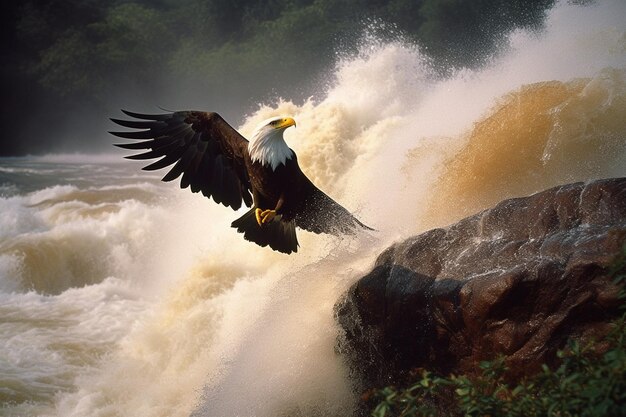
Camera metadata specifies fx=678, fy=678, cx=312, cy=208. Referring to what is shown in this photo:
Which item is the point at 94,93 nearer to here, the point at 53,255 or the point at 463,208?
the point at 53,255

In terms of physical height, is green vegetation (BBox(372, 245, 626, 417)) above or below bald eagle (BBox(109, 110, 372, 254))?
below

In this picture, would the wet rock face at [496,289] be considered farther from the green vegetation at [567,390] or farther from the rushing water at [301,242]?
the green vegetation at [567,390]

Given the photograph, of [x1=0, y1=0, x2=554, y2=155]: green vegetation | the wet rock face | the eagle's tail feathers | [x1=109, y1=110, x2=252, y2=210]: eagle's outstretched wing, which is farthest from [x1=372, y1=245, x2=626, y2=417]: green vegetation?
[x1=0, y1=0, x2=554, y2=155]: green vegetation

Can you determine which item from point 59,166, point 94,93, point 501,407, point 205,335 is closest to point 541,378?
point 501,407

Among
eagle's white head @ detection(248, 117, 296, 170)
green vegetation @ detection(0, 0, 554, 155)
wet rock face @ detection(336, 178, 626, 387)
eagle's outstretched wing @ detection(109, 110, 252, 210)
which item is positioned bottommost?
wet rock face @ detection(336, 178, 626, 387)

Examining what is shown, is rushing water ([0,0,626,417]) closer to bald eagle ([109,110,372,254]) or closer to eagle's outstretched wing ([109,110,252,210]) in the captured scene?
bald eagle ([109,110,372,254])

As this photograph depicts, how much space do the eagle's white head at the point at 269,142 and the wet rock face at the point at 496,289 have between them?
3.52 ft

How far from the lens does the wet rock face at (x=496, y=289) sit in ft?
12.2

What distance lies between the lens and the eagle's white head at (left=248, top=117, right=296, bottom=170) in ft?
16.2

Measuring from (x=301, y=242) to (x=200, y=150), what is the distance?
10.0ft

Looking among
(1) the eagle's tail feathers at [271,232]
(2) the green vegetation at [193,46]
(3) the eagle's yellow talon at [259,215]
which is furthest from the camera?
(2) the green vegetation at [193,46]

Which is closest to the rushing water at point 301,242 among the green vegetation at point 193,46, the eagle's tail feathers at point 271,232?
the eagle's tail feathers at point 271,232

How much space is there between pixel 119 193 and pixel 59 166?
1058cm

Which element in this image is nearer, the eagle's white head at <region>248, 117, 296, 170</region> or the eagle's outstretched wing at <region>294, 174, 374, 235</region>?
the eagle's white head at <region>248, 117, 296, 170</region>
